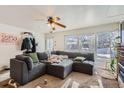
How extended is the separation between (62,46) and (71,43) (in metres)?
0.52

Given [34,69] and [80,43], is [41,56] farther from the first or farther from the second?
[80,43]

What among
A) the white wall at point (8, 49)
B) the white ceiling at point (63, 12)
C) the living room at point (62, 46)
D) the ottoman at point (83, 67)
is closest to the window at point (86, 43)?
the living room at point (62, 46)

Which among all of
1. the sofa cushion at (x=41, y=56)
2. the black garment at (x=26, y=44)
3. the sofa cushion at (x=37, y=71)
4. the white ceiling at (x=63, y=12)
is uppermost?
the white ceiling at (x=63, y=12)

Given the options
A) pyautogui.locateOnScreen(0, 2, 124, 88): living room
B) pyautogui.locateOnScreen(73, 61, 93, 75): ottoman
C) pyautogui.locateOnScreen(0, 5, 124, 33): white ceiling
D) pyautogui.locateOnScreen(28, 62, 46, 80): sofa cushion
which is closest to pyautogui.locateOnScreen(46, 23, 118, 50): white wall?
pyautogui.locateOnScreen(0, 2, 124, 88): living room

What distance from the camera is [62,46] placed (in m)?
5.27

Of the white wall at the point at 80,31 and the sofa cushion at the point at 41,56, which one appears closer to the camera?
the sofa cushion at the point at 41,56

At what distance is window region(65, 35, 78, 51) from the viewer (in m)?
4.95

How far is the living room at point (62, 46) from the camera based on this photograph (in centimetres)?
247

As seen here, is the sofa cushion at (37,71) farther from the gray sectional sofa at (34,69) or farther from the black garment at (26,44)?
the black garment at (26,44)

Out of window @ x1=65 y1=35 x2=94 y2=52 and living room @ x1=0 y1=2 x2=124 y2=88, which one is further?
window @ x1=65 y1=35 x2=94 y2=52

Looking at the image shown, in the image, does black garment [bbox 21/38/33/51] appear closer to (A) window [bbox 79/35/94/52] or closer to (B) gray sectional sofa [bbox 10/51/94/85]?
(B) gray sectional sofa [bbox 10/51/94/85]

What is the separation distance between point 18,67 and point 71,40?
123 inches

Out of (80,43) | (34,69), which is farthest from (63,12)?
(80,43)
